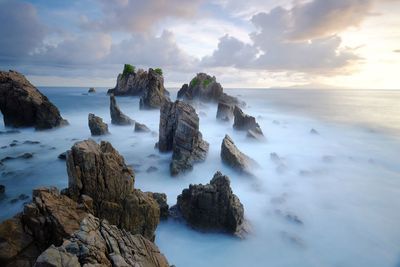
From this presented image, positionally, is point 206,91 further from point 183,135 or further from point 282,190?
point 282,190

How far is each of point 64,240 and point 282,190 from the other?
2328 centimetres

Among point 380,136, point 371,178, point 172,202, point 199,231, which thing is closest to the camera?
point 199,231

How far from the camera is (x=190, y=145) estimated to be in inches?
1249

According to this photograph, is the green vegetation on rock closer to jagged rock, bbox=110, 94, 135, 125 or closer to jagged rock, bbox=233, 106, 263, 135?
jagged rock, bbox=110, 94, 135, 125

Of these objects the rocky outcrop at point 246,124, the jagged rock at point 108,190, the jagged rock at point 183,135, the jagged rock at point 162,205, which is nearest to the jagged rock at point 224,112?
the rocky outcrop at point 246,124

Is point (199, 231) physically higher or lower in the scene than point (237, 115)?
lower

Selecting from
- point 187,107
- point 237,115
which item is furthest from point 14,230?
point 237,115

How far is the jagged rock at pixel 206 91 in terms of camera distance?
9000 centimetres

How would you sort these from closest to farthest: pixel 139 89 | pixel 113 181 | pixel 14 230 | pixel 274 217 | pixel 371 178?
1. pixel 14 230
2. pixel 113 181
3. pixel 274 217
4. pixel 371 178
5. pixel 139 89

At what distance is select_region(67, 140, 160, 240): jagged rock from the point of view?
15445 millimetres

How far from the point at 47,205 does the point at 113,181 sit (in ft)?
13.5

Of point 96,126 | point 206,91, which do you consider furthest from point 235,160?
point 206,91

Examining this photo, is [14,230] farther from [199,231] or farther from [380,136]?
[380,136]

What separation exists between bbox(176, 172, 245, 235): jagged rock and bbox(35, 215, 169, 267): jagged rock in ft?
25.6
